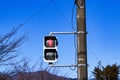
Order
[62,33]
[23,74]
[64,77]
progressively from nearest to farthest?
[62,33] < [23,74] < [64,77]

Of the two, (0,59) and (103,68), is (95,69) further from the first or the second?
(0,59)

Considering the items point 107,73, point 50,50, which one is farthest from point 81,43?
point 107,73

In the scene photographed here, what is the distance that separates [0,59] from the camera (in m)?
13.4

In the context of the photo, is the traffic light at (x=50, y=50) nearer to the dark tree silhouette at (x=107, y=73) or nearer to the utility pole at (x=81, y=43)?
the utility pole at (x=81, y=43)

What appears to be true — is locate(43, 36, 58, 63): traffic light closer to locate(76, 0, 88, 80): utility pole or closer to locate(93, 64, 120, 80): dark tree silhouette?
locate(76, 0, 88, 80): utility pole

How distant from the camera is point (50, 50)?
10.1 metres

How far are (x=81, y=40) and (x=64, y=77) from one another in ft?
62.6

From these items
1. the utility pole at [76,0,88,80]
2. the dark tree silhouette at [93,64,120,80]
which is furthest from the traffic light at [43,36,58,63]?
the dark tree silhouette at [93,64,120,80]

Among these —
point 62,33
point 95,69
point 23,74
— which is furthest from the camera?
point 95,69

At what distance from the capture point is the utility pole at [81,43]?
32.5ft

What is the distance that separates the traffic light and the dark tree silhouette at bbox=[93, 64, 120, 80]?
35.0 m

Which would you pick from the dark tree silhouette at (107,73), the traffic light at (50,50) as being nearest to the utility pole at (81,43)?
the traffic light at (50,50)

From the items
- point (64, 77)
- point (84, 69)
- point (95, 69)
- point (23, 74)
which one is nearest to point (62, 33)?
point (84, 69)

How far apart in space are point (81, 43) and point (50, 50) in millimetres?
754
